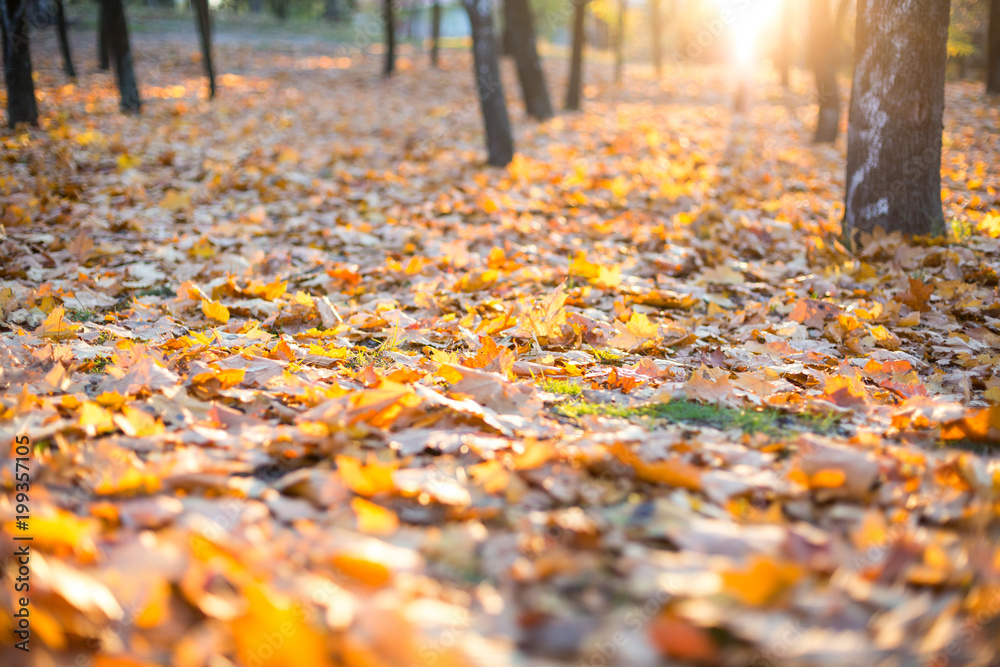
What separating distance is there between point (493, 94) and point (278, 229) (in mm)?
3458

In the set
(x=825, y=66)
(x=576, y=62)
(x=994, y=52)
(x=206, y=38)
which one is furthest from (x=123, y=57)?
(x=994, y=52)

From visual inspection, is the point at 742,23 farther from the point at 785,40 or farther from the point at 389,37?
the point at 389,37

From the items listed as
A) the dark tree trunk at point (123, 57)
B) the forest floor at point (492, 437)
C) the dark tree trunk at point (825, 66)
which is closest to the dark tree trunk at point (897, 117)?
the forest floor at point (492, 437)

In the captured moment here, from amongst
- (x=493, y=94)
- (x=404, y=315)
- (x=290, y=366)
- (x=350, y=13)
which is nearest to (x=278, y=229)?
(x=404, y=315)

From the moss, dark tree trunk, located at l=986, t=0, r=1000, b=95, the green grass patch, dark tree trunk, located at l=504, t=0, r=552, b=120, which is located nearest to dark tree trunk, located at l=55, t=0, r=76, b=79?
dark tree trunk, located at l=504, t=0, r=552, b=120

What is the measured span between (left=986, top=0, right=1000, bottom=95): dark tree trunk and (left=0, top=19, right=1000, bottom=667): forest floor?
36.3 ft

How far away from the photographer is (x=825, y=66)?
9.28m

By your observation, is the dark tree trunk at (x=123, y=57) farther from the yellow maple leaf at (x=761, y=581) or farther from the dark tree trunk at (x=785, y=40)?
the dark tree trunk at (x=785, y=40)

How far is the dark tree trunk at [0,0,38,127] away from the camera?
7.43 metres

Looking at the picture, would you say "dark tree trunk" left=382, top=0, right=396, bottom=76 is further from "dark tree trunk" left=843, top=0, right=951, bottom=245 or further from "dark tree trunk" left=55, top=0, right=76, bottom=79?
"dark tree trunk" left=843, top=0, right=951, bottom=245

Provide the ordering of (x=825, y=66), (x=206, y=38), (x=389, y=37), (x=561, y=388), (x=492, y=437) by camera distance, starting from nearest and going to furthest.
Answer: (x=492, y=437) → (x=561, y=388) → (x=825, y=66) → (x=206, y=38) → (x=389, y=37)

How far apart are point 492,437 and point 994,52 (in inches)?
666

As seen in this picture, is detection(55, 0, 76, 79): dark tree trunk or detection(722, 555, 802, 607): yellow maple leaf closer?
detection(722, 555, 802, 607): yellow maple leaf

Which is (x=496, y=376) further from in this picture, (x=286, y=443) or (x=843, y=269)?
(x=843, y=269)
